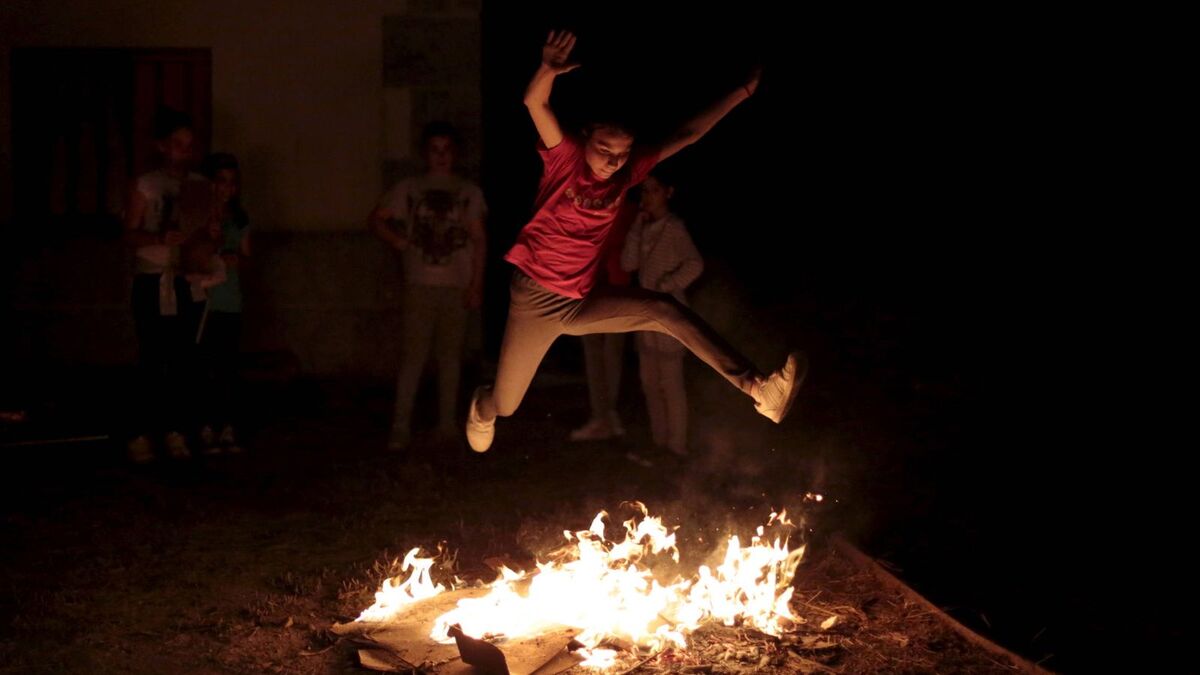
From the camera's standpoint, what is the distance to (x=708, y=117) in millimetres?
5465

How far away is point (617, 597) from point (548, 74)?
7.29 ft

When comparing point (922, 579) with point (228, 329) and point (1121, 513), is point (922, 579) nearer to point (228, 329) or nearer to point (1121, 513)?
point (1121, 513)

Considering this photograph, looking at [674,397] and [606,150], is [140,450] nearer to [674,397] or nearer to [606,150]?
[674,397]

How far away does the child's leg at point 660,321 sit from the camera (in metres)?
5.58

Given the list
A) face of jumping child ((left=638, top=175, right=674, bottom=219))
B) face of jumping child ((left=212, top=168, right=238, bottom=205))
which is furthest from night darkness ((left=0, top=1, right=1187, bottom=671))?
face of jumping child ((left=638, top=175, right=674, bottom=219))

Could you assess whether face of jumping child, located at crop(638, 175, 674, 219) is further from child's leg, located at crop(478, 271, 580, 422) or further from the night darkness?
child's leg, located at crop(478, 271, 580, 422)

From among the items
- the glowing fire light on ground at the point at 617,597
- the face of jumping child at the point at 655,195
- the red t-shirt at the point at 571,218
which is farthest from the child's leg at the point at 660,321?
the face of jumping child at the point at 655,195

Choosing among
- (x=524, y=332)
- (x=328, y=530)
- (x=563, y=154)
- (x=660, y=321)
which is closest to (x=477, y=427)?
(x=524, y=332)

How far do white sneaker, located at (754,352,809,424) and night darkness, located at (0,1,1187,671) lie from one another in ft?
6.78

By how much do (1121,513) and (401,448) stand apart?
182 inches

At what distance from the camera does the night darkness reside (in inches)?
343

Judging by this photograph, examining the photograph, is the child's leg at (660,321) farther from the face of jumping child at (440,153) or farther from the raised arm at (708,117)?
the face of jumping child at (440,153)

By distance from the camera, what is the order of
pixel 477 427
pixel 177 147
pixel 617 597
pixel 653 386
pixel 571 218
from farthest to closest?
pixel 653 386 < pixel 177 147 < pixel 477 427 < pixel 571 218 < pixel 617 597

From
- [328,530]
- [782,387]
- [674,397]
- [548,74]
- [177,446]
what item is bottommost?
[328,530]
